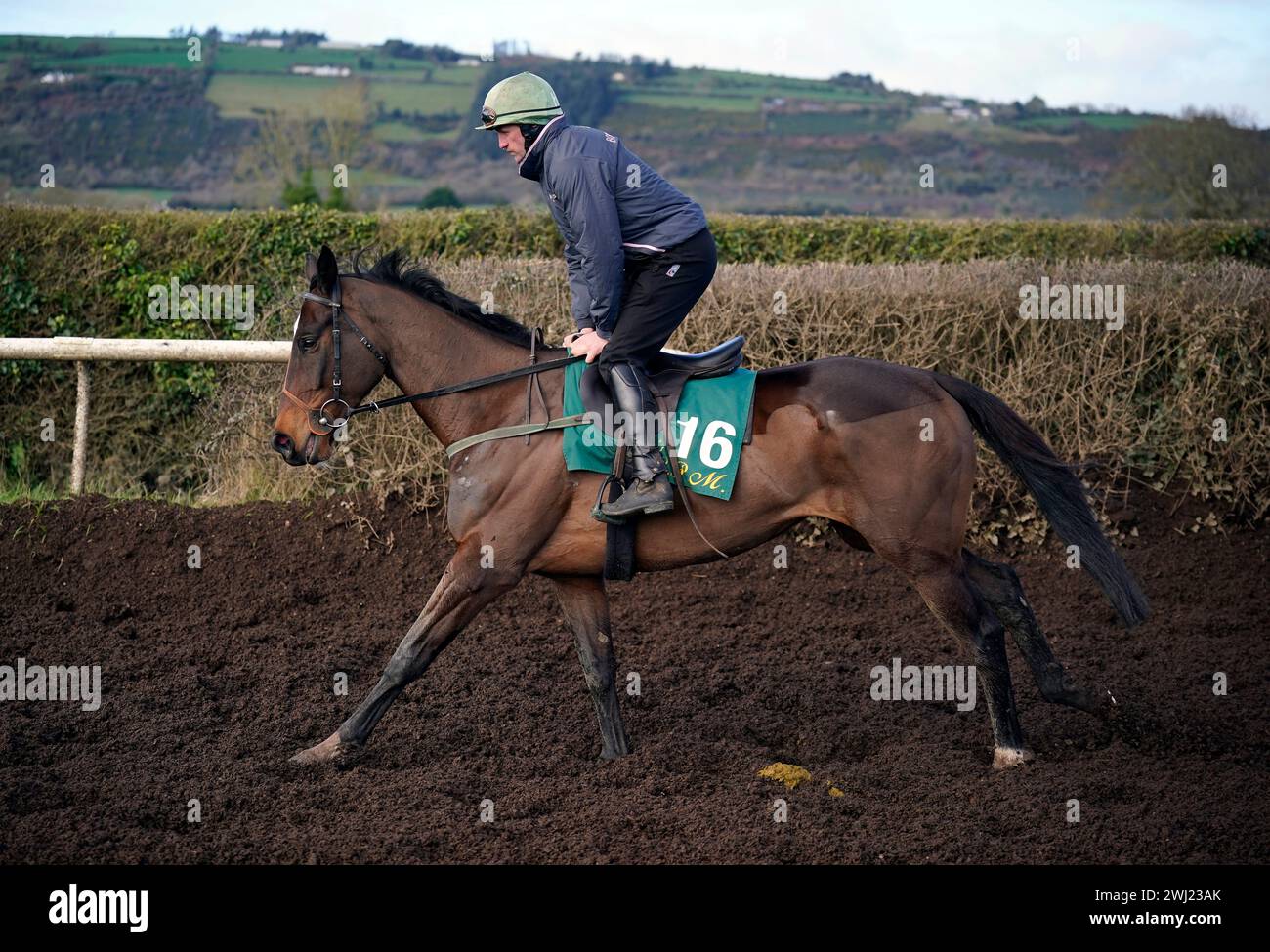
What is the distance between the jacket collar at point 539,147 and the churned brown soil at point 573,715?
2.53 m

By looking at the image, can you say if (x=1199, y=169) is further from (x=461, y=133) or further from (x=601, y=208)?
(x=601, y=208)

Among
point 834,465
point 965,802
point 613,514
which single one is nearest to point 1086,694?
point 965,802

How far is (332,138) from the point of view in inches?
961

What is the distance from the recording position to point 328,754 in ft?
16.7

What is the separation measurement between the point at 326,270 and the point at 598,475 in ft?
4.60

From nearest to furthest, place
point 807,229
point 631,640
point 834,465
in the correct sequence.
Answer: point 834,465, point 631,640, point 807,229

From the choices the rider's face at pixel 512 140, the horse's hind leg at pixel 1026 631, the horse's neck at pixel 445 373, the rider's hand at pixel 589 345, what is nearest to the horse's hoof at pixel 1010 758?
the horse's hind leg at pixel 1026 631

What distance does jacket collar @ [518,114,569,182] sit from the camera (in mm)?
4938

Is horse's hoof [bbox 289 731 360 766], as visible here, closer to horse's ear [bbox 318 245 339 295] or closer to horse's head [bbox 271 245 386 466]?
horse's head [bbox 271 245 386 466]

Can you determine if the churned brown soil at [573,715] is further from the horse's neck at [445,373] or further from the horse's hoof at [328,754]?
the horse's neck at [445,373]

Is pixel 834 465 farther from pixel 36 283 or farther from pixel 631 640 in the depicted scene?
pixel 36 283

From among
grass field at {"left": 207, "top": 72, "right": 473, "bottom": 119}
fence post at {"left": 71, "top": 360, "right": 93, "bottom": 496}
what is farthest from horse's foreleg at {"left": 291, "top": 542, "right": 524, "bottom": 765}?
grass field at {"left": 207, "top": 72, "right": 473, "bottom": 119}
